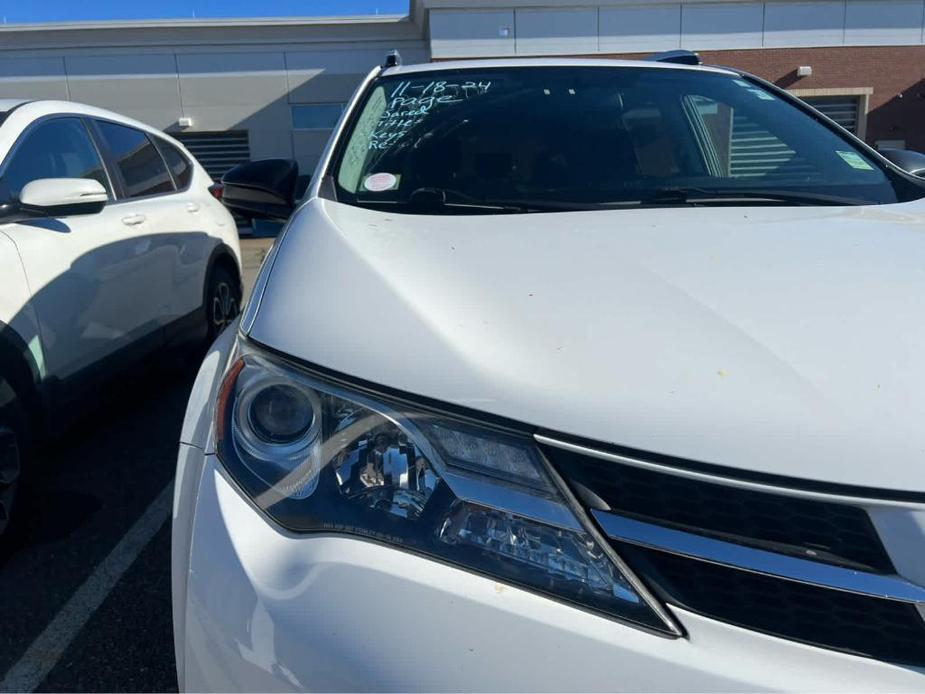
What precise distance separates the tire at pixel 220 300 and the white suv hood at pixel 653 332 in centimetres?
349

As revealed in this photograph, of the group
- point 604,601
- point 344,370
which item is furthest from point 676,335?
point 344,370

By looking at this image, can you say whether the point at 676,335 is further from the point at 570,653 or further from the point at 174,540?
the point at 174,540

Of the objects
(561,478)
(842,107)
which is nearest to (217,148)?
(842,107)

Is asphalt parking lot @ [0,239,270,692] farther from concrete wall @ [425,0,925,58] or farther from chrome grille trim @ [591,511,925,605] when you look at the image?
concrete wall @ [425,0,925,58]

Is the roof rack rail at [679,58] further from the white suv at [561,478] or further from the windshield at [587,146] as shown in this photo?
the white suv at [561,478]

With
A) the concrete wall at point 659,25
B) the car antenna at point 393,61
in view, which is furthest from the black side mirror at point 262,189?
the concrete wall at point 659,25

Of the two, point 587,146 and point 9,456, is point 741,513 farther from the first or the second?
point 9,456

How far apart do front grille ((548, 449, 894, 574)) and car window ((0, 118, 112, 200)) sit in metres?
3.07

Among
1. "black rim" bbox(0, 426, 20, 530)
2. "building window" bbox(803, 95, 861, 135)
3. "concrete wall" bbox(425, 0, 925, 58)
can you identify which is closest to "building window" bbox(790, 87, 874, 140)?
"building window" bbox(803, 95, 861, 135)

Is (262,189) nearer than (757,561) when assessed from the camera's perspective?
No

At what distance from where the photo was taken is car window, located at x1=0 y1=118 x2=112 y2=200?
3246 mm

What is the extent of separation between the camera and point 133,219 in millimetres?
3918

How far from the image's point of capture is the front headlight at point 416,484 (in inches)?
42.1

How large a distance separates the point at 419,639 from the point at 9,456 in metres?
2.40
